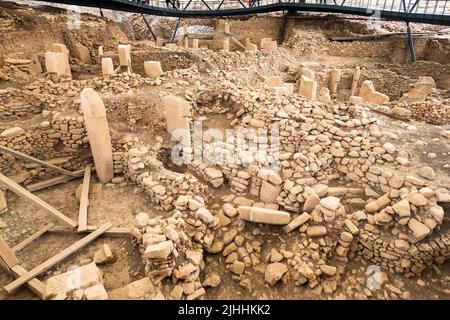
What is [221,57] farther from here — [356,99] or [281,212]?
[281,212]

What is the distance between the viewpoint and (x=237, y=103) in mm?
6641

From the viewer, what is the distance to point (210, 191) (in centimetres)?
518

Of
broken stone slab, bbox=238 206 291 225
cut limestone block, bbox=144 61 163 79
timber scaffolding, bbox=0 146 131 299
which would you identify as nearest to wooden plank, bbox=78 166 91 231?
timber scaffolding, bbox=0 146 131 299

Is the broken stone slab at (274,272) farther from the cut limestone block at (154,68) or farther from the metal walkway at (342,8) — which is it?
the metal walkway at (342,8)

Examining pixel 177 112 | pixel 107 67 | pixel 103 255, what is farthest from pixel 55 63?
pixel 103 255

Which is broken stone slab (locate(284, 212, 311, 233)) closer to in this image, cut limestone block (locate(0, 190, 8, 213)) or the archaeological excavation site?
the archaeological excavation site

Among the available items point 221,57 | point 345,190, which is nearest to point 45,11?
point 221,57

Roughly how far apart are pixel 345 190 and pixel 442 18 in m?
12.2

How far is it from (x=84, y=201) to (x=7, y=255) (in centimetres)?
155

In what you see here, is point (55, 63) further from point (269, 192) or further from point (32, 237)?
point (269, 192)

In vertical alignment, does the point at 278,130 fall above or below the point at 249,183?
above

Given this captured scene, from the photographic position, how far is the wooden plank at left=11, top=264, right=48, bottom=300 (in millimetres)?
3545

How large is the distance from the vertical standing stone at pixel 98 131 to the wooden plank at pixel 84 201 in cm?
27

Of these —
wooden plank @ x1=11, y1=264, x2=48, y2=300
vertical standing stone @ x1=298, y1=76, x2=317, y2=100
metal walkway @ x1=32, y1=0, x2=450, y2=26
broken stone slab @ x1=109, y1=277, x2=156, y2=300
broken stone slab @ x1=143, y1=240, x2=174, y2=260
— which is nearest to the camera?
broken stone slab @ x1=109, y1=277, x2=156, y2=300
